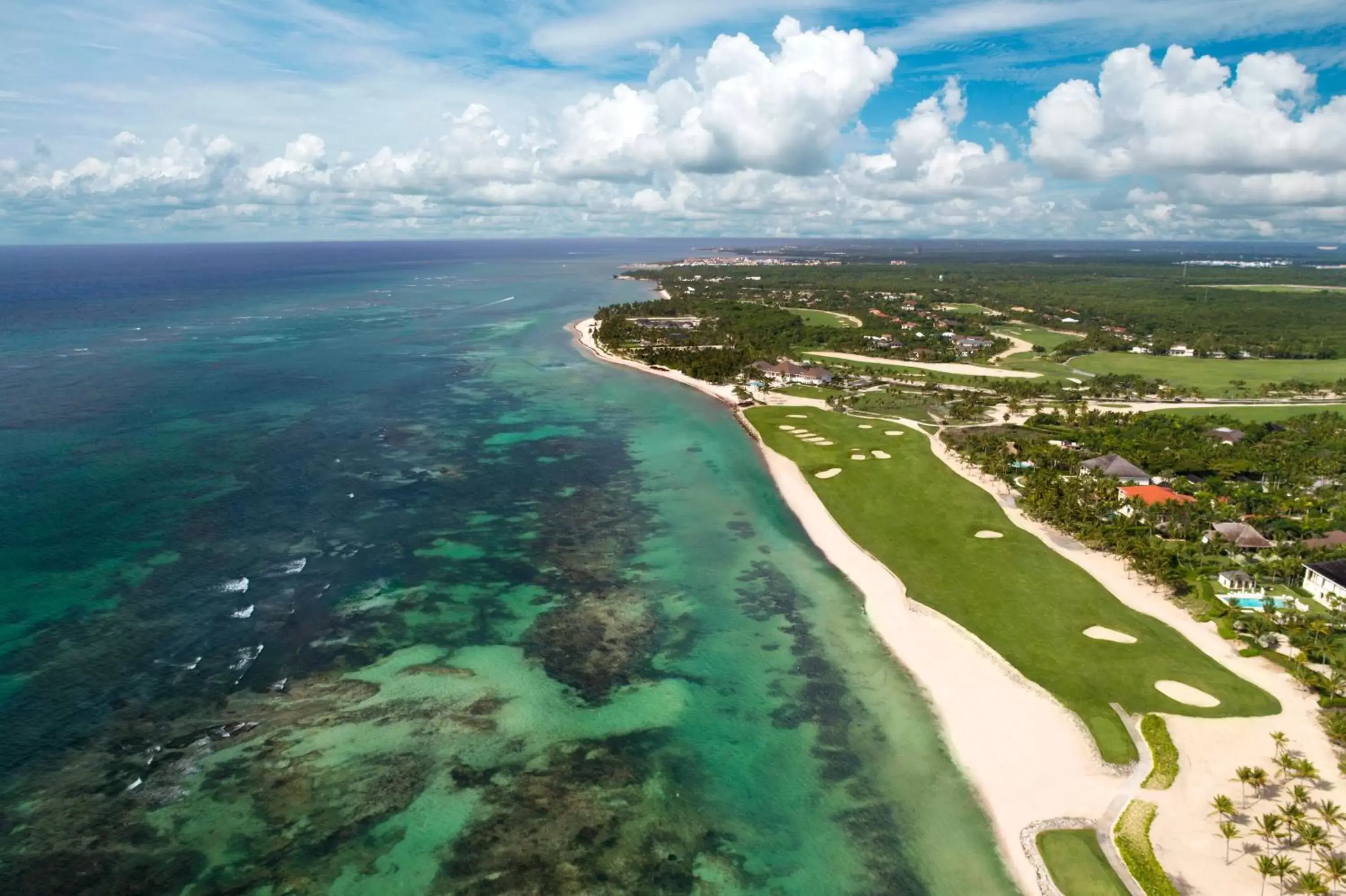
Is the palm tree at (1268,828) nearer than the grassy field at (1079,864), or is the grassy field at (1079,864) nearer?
the grassy field at (1079,864)

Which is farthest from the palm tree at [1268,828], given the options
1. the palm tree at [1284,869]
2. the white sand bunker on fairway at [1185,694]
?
the white sand bunker on fairway at [1185,694]

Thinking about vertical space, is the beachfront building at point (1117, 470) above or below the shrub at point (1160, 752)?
above

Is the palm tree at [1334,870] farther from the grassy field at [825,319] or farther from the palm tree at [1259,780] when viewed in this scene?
the grassy field at [825,319]

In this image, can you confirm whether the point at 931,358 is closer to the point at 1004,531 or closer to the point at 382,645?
the point at 1004,531

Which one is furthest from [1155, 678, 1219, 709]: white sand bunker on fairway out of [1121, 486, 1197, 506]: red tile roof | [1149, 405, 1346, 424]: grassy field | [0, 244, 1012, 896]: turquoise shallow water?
[1149, 405, 1346, 424]: grassy field

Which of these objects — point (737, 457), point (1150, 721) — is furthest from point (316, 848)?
point (737, 457)

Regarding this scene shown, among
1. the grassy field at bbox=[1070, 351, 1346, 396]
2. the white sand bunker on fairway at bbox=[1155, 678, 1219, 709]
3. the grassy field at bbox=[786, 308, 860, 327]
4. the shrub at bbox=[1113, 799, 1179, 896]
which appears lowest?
the shrub at bbox=[1113, 799, 1179, 896]

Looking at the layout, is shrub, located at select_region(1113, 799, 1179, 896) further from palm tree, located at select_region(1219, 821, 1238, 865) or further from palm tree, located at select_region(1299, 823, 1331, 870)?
palm tree, located at select_region(1299, 823, 1331, 870)
